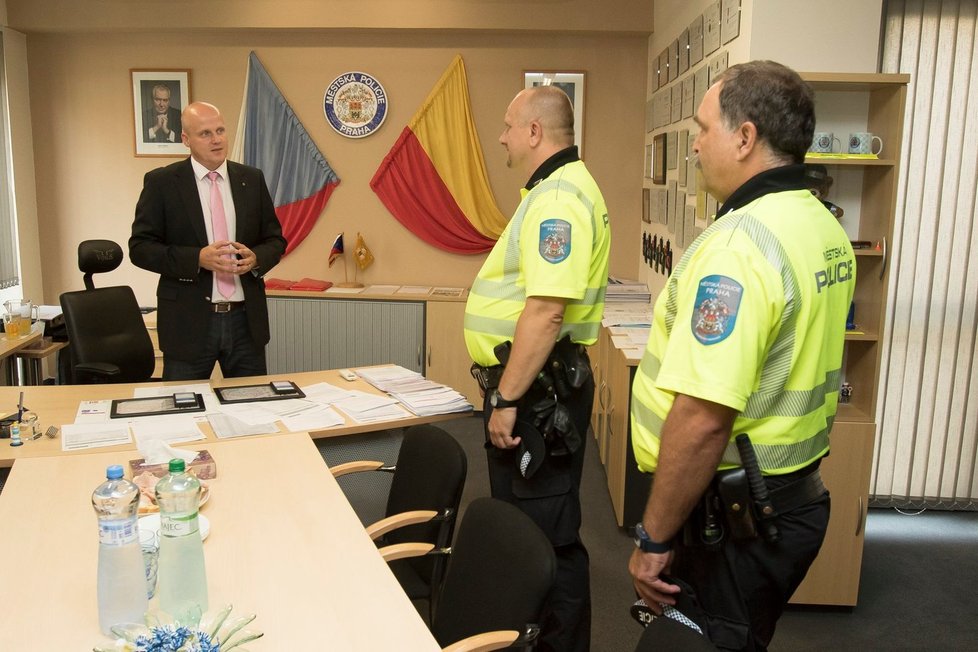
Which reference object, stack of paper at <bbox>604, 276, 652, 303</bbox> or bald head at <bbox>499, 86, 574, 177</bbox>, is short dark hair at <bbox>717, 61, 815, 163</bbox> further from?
stack of paper at <bbox>604, 276, 652, 303</bbox>

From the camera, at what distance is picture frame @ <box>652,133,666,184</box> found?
4.69 metres

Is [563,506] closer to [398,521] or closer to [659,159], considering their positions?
[398,521]

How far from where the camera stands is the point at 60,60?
5.59 metres

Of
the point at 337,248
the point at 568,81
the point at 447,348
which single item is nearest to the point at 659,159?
the point at 568,81

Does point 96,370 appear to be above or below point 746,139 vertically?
below

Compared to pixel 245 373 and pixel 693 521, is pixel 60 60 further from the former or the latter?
pixel 693 521

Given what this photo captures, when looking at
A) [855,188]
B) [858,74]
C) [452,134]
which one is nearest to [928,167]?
[855,188]

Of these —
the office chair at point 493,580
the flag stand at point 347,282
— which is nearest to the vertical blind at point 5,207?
the flag stand at point 347,282

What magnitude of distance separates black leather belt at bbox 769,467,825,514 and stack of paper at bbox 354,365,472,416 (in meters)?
1.33

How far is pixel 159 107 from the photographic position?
5.61 m

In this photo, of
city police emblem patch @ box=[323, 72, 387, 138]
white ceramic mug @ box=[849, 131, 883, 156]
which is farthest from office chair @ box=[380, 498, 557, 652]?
city police emblem patch @ box=[323, 72, 387, 138]

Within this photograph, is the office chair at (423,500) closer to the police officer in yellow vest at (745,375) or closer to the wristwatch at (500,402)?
the wristwatch at (500,402)

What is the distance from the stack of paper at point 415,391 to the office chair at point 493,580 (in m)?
0.83

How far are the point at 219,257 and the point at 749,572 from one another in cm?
240
